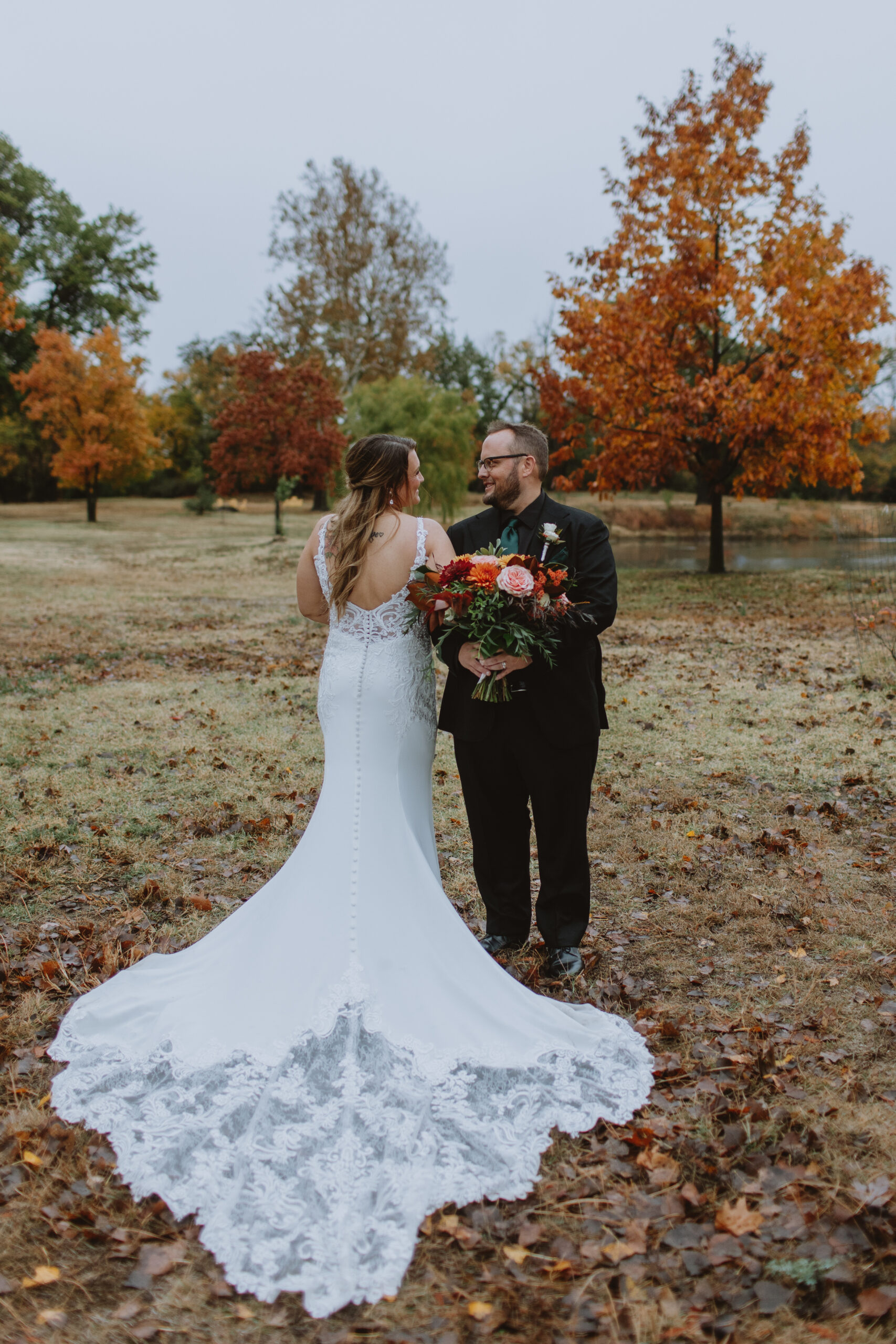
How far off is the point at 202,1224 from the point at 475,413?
29162 mm

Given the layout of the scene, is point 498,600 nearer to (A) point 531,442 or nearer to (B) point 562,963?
(A) point 531,442

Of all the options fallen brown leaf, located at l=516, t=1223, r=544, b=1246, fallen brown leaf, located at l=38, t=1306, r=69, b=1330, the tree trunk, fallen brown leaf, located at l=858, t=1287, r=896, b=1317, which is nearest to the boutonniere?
fallen brown leaf, located at l=516, t=1223, r=544, b=1246

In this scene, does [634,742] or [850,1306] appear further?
[634,742]

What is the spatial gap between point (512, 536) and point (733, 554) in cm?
2597

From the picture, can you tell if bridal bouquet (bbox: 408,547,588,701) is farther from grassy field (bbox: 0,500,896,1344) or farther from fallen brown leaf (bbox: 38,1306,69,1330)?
fallen brown leaf (bbox: 38,1306,69,1330)

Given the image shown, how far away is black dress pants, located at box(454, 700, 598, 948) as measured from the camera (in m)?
4.36

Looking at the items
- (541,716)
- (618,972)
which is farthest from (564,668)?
(618,972)

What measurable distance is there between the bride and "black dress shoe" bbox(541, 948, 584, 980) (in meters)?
0.64

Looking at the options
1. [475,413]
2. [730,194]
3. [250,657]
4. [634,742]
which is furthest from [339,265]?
[634,742]

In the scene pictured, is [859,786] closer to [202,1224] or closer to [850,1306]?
[850,1306]

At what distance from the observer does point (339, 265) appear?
3688 centimetres

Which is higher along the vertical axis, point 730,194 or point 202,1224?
point 730,194

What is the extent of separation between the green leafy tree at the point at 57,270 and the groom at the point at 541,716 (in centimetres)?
4359

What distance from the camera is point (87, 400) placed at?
35500 millimetres
